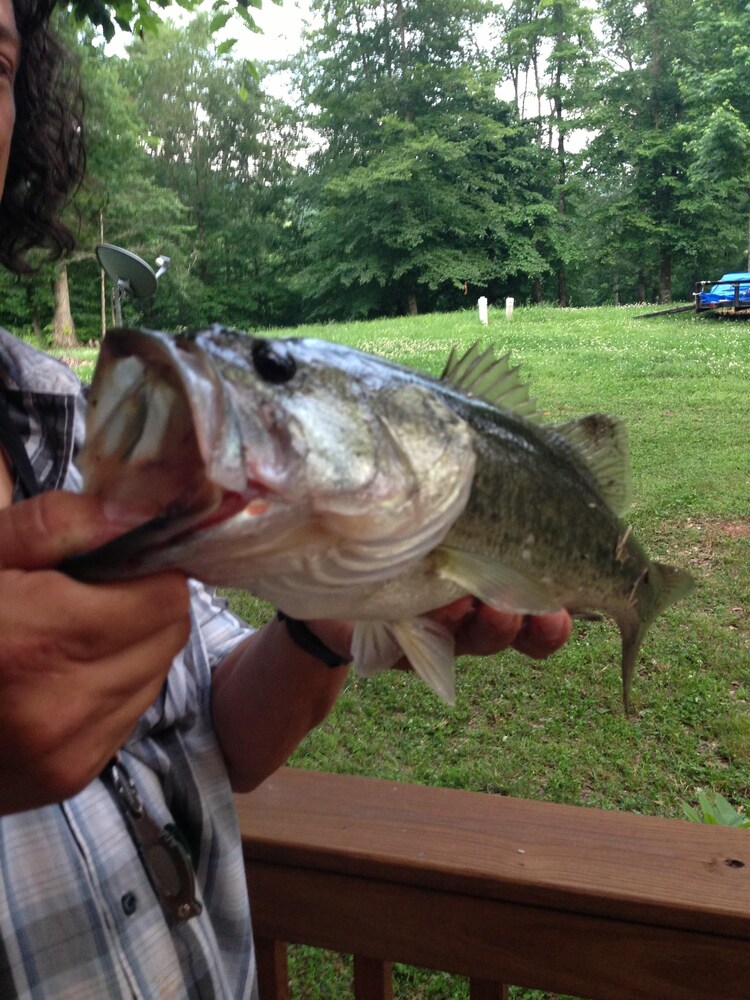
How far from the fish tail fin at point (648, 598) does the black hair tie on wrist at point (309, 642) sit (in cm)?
53

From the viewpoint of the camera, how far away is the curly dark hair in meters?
1.67

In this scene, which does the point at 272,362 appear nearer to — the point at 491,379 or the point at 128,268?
the point at 491,379

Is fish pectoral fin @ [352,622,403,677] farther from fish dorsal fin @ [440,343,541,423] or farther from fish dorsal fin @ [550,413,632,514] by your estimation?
fish dorsal fin @ [550,413,632,514]

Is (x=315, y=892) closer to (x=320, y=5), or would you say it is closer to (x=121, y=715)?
(x=121, y=715)

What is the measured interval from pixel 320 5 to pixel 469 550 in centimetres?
1961

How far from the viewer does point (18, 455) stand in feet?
3.87

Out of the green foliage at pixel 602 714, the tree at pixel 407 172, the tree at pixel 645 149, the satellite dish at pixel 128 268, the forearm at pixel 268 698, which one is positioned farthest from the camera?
the tree at pixel 645 149

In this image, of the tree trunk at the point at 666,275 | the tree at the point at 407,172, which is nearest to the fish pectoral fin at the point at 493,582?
the tree at the point at 407,172

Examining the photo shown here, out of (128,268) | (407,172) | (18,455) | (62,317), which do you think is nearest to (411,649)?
(18,455)

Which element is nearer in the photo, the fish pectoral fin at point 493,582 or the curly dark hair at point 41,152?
the fish pectoral fin at point 493,582

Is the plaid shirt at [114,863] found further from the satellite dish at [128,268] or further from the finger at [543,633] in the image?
the satellite dish at [128,268]

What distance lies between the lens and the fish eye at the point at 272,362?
78 centimetres

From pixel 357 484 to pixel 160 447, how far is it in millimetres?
216

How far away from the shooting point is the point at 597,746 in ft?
10.9
